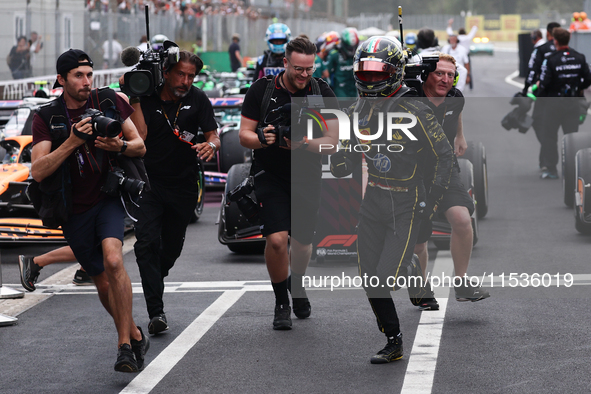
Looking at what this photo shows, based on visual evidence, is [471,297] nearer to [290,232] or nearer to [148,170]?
[290,232]

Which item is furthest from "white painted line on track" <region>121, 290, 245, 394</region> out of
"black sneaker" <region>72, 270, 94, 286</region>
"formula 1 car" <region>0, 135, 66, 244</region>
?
"formula 1 car" <region>0, 135, 66, 244</region>

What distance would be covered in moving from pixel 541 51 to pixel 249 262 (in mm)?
6833

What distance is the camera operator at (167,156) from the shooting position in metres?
6.20

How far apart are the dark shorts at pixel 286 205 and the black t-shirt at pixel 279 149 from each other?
0.07m

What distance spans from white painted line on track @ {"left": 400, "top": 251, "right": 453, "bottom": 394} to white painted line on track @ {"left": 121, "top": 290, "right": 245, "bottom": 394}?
138 cm

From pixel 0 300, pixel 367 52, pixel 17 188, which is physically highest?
pixel 367 52

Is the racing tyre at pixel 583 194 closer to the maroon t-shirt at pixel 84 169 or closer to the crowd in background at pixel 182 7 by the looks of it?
the maroon t-shirt at pixel 84 169

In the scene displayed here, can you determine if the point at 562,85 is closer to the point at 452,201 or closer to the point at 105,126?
the point at 452,201

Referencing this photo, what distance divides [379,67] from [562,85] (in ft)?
28.2

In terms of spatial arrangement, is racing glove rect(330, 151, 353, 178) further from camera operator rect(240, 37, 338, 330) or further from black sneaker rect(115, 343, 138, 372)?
black sneaker rect(115, 343, 138, 372)

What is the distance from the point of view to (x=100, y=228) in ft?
17.5

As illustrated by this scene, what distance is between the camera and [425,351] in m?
5.63

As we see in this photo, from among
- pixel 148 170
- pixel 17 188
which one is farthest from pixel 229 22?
pixel 148 170

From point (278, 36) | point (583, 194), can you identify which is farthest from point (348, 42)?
point (583, 194)
